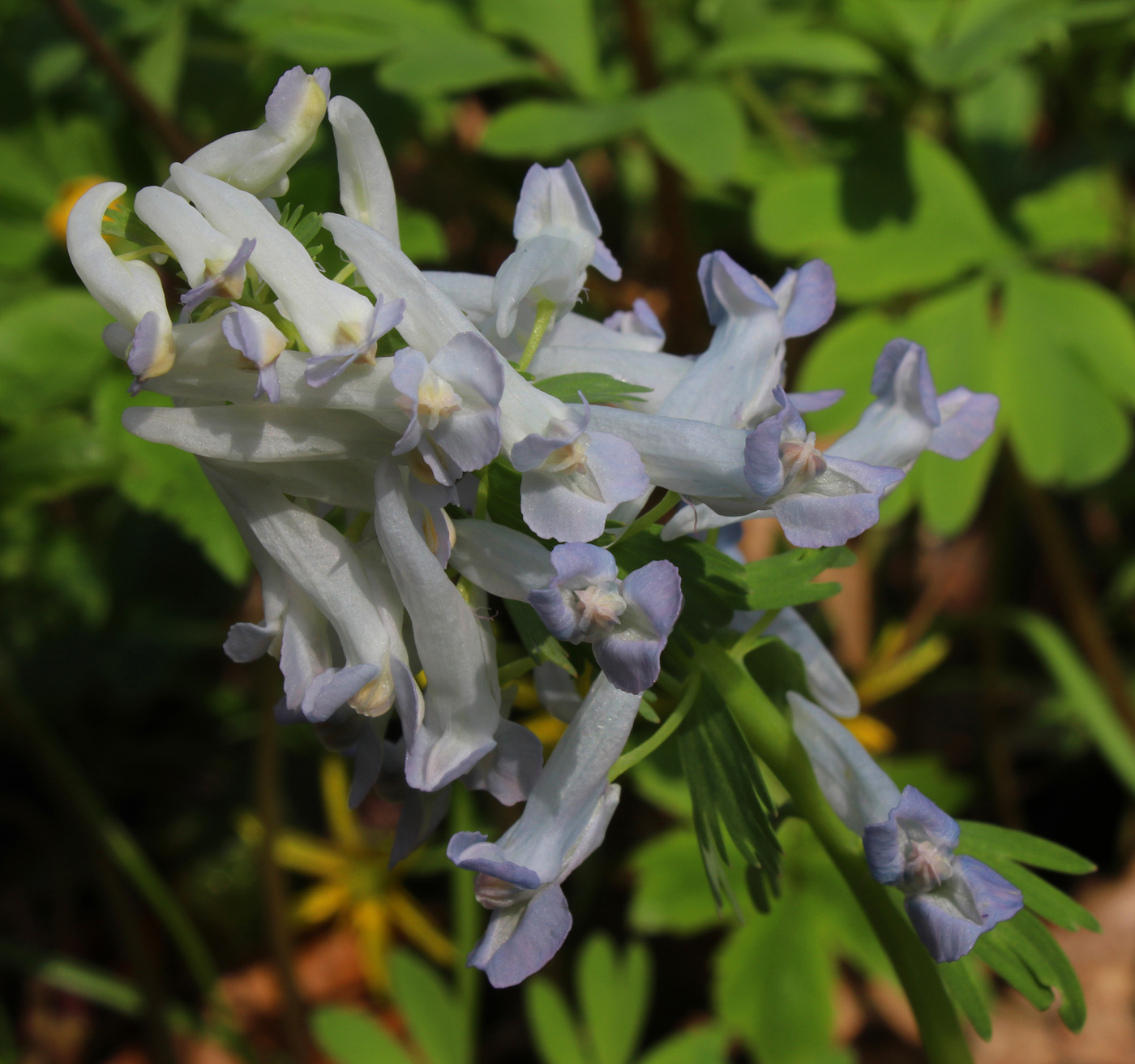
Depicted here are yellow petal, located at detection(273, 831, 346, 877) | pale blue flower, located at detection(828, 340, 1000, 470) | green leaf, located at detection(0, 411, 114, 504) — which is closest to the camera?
pale blue flower, located at detection(828, 340, 1000, 470)

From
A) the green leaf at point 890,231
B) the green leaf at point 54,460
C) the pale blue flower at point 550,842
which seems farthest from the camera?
the green leaf at point 890,231

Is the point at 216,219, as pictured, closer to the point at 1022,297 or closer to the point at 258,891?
the point at 1022,297

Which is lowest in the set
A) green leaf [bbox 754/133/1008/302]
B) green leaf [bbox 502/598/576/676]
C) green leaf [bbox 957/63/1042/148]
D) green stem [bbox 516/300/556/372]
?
green leaf [bbox 957/63/1042/148]

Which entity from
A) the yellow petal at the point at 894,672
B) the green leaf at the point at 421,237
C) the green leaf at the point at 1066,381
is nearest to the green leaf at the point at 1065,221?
the green leaf at the point at 1066,381

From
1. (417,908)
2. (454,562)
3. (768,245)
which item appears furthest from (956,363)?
(417,908)

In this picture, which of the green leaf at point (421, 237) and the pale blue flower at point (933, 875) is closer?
the pale blue flower at point (933, 875)

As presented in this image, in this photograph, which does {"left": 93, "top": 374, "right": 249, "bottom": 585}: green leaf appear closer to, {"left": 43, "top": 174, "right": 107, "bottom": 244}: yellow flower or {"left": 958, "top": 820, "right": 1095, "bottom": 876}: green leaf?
{"left": 43, "top": 174, "right": 107, "bottom": 244}: yellow flower

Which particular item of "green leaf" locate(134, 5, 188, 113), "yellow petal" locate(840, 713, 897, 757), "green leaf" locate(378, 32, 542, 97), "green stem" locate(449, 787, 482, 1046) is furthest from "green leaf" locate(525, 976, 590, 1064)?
"green leaf" locate(134, 5, 188, 113)

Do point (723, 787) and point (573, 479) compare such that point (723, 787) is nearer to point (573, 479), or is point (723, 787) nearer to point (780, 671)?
point (780, 671)

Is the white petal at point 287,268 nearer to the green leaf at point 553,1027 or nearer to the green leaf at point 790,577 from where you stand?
the green leaf at point 790,577
